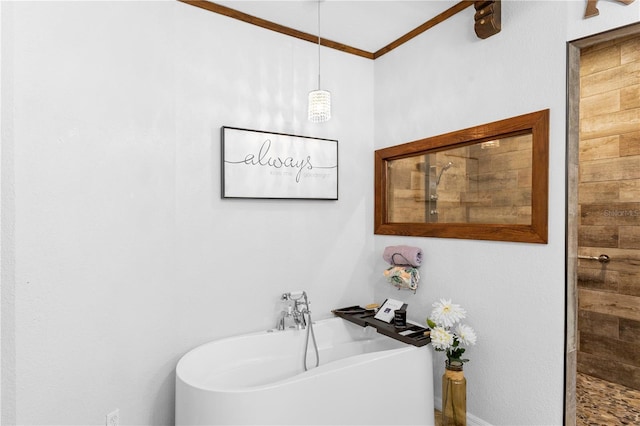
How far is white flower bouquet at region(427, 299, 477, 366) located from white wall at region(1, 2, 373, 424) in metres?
0.88

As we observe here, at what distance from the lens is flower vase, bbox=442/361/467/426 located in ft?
6.98

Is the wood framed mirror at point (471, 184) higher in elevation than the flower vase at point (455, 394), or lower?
higher

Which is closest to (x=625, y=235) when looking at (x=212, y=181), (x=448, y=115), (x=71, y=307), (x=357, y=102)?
(x=448, y=115)

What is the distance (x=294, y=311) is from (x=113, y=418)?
3.79 ft

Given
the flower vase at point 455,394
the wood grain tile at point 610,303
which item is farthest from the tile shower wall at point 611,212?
the flower vase at point 455,394

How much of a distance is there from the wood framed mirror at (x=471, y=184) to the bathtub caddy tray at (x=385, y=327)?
2.04ft

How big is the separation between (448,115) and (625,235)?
5.53 ft

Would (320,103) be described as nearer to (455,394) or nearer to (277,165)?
(277,165)

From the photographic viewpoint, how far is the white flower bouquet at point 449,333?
2.11m

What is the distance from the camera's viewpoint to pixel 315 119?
2.21 metres

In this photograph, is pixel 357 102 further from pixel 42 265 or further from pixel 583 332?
pixel 583 332

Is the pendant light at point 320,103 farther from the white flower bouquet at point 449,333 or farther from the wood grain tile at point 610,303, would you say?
the wood grain tile at point 610,303

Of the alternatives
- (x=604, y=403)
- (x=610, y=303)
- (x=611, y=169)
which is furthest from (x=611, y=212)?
(x=604, y=403)

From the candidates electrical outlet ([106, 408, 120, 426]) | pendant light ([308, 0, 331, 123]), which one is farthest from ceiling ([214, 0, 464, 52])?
electrical outlet ([106, 408, 120, 426])
